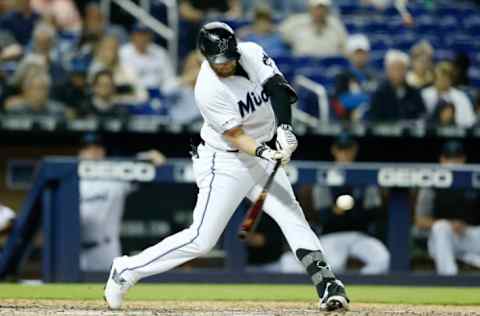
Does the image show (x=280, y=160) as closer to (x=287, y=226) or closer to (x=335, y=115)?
(x=287, y=226)

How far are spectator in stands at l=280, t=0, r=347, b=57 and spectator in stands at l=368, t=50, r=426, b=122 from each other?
4.09 ft

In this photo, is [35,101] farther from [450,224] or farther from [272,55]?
[450,224]

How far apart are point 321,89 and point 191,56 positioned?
4.24ft

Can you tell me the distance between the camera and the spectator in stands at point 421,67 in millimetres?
11609

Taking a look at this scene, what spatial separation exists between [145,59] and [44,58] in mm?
1062

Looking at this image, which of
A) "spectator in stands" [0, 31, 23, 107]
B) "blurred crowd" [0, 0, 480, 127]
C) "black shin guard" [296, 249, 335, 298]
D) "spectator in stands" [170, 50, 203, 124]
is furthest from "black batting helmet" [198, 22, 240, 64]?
"spectator in stands" [0, 31, 23, 107]

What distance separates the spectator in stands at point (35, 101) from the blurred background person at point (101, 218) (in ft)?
3.71

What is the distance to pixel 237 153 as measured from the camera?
6.57 meters

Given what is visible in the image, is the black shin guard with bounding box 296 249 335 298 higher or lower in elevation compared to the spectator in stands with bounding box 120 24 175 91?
lower

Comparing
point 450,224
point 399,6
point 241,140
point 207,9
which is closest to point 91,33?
point 207,9

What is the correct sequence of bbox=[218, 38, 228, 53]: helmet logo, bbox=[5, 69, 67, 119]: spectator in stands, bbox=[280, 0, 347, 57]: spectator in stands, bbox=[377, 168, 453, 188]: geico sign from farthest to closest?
bbox=[280, 0, 347, 57]: spectator in stands
bbox=[5, 69, 67, 119]: spectator in stands
bbox=[377, 168, 453, 188]: geico sign
bbox=[218, 38, 228, 53]: helmet logo

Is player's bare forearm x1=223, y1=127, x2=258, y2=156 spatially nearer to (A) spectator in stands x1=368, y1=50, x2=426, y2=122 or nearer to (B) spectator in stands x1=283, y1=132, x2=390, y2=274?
(B) spectator in stands x1=283, y1=132, x2=390, y2=274

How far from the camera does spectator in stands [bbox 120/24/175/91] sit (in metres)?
11.6

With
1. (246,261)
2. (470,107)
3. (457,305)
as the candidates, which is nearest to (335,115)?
(470,107)
